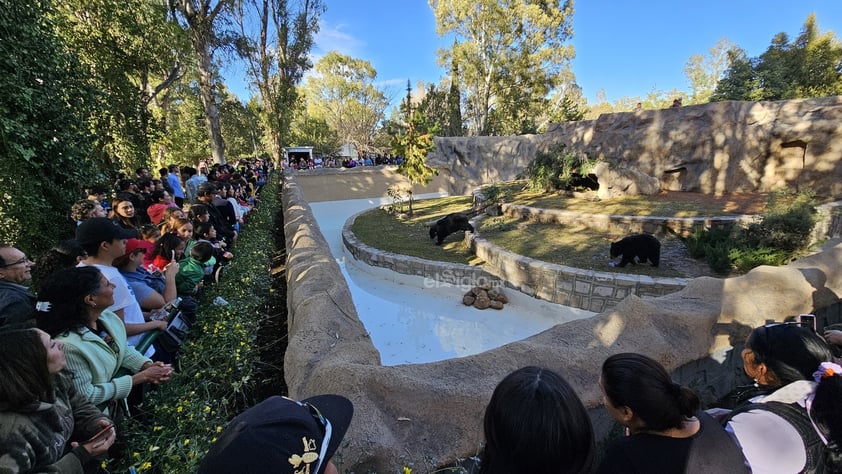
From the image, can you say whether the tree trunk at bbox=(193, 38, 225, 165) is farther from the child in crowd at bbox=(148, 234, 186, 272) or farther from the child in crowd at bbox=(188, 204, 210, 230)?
the child in crowd at bbox=(148, 234, 186, 272)

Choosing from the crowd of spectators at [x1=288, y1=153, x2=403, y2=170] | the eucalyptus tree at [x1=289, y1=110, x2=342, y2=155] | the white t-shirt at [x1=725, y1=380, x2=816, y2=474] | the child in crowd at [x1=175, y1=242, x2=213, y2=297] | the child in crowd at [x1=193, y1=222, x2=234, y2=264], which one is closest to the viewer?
the white t-shirt at [x1=725, y1=380, x2=816, y2=474]

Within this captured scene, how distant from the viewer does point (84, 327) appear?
1557 millimetres

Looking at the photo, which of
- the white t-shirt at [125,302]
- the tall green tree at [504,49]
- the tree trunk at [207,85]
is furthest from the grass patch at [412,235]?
the tall green tree at [504,49]

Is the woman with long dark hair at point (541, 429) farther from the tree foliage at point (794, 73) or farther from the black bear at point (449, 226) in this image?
the tree foliage at point (794, 73)

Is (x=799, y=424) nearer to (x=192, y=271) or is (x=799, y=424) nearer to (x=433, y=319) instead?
(x=192, y=271)

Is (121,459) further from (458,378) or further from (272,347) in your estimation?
(272,347)

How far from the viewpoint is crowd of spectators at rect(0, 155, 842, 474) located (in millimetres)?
926

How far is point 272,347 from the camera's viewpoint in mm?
3021

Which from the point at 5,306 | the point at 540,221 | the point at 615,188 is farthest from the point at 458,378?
the point at 615,188

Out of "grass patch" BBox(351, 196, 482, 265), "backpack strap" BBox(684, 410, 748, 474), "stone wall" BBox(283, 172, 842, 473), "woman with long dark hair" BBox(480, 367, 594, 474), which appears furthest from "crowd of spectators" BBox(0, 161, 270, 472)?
"grass patch" BBox(351, 196, 482, 265)

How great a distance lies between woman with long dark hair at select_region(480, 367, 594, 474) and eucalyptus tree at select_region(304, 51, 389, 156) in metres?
35.8

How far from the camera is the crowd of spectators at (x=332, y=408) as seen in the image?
3.04 feet

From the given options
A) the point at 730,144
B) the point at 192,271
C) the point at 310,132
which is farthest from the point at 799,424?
the point at 310,132

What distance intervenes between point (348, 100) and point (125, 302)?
121 feet
